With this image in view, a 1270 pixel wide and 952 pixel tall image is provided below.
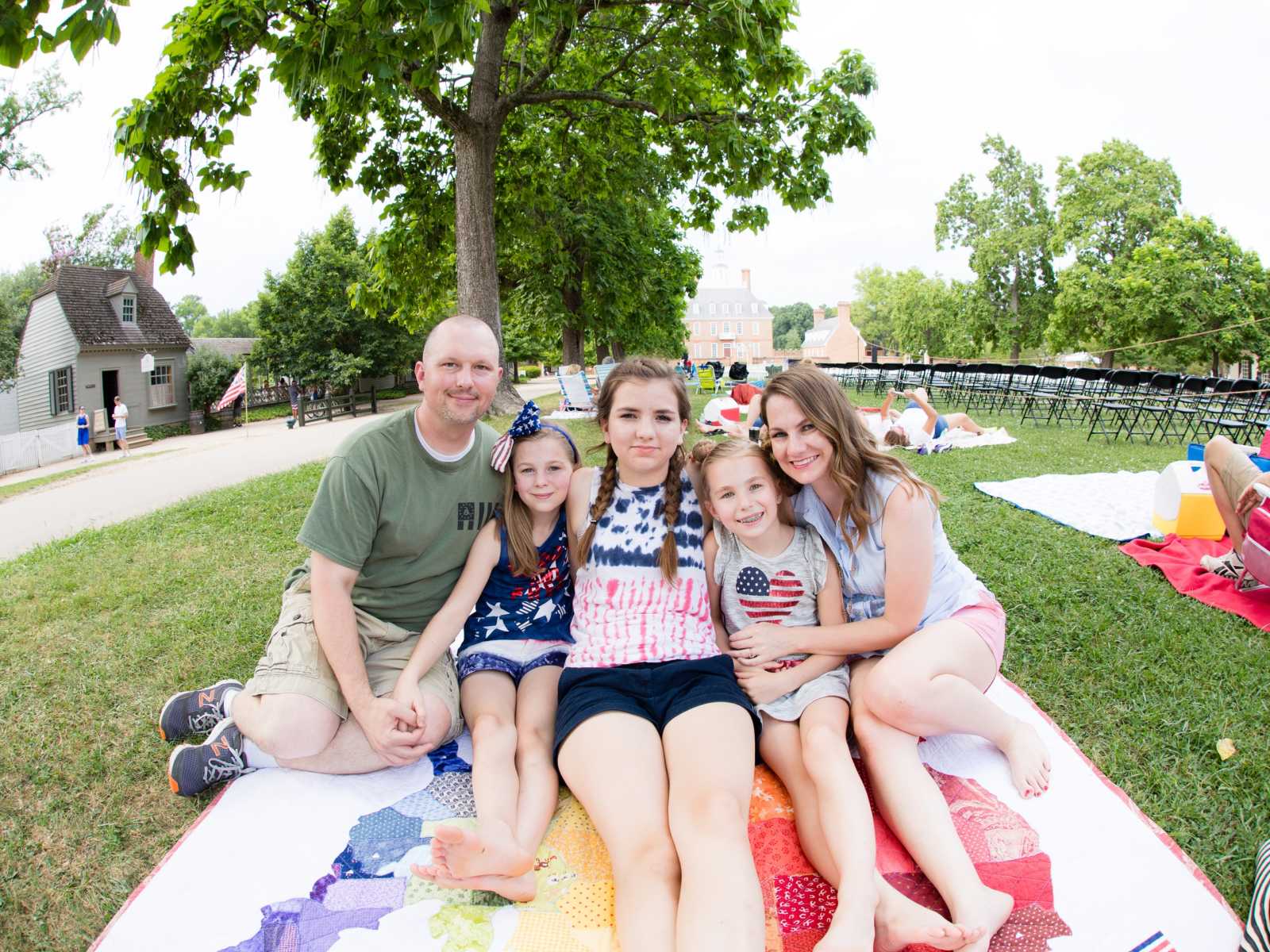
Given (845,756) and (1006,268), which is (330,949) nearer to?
(845,756)

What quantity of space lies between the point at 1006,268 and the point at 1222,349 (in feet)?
32.4

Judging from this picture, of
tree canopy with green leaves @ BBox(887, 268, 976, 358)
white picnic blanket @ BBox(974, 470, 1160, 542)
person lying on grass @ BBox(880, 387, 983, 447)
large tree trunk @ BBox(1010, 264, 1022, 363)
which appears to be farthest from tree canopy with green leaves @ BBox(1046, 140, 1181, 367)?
white picnic blanket @ BBox(974, 470, 1160, 542)

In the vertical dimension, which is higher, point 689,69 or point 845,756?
point 689,69

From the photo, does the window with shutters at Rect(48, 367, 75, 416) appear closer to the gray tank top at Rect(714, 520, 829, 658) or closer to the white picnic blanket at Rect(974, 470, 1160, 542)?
the white picnic blanket at Rect(974, 470, 1160, 542)

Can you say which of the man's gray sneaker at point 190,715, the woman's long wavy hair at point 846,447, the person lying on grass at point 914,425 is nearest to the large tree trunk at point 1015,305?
the person lying on grass at point 914,425

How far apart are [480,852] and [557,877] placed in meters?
0.32

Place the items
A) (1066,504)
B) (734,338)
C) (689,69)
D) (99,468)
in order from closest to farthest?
(1066,504)
(689,69)
(99,468)
(734,338)

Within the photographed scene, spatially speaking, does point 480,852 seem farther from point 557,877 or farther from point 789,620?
point 789,620

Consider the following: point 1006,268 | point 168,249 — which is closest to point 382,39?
point 168,249

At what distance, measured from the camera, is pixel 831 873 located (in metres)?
1.95

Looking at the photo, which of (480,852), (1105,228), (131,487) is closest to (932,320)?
(1105,228)

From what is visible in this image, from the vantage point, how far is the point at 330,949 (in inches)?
72.4

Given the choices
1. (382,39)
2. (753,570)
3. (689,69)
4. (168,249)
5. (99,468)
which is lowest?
(99,468)

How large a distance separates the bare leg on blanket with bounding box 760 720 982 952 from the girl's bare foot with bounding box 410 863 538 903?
2.55 feet
